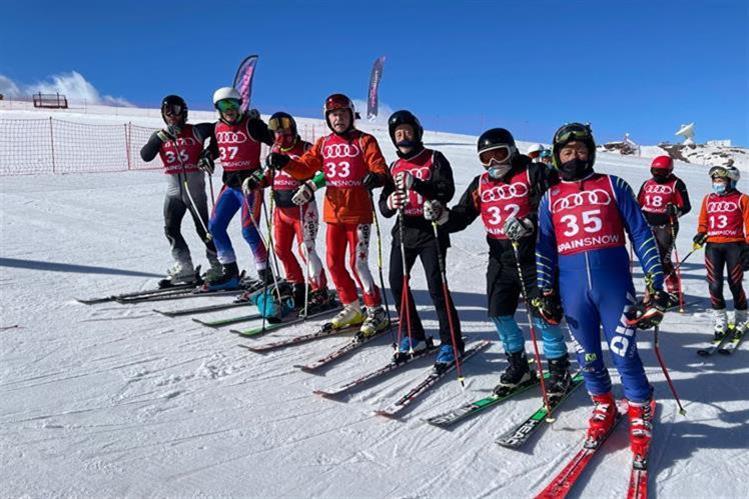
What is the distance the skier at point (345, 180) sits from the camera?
5242 mm

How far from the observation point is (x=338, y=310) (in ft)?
21.3

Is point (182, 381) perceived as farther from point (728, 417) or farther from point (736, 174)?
point (736, 174)

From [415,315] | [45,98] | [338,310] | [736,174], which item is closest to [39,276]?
[338,310]

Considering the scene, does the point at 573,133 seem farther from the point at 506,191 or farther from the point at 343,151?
the point at 343,151

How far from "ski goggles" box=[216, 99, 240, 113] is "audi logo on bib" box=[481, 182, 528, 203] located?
141 inches

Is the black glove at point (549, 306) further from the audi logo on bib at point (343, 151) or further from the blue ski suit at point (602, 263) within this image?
the audi logo on bib at point (343, 151)

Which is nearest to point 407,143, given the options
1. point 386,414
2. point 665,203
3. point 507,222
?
point 507,222

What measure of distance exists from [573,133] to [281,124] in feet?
11.2

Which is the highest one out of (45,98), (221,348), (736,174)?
(45,98)

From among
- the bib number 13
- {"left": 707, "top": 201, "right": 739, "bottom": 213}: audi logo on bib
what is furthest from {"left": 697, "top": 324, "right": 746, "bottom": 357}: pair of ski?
the bib number 13

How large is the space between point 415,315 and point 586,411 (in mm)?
1682

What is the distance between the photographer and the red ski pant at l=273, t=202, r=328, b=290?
6.08m

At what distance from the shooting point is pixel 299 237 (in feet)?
20.3

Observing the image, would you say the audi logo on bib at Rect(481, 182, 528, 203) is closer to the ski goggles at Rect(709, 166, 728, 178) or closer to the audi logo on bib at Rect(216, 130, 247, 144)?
the ski goggles at Rect(709, 166, 728, 178)
